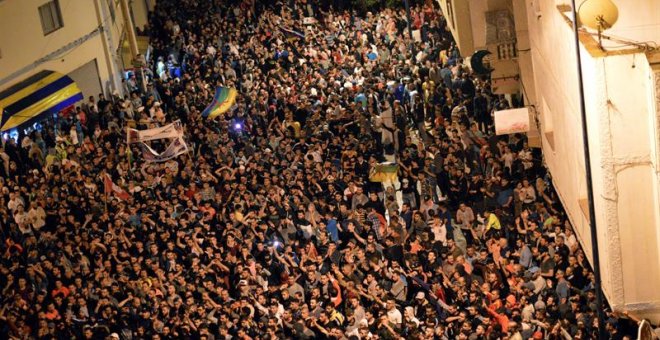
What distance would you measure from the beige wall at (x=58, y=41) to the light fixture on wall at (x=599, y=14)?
18988 mm

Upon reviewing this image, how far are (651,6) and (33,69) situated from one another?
67.4ft

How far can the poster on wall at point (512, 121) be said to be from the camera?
28.5m

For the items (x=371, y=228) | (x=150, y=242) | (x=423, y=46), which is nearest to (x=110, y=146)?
(x=150, y=242)

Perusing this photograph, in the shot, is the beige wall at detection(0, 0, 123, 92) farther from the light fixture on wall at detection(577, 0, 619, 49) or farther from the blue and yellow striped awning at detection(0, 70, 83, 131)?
the light fixture on wall at detection(577, 0, 619, 49)

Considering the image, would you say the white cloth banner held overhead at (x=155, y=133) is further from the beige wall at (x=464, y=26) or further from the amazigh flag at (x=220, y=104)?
the beige wall at (x=464, y=26)

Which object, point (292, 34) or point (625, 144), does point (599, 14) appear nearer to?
point (625, 144)

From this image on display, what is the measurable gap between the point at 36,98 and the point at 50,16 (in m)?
4.63

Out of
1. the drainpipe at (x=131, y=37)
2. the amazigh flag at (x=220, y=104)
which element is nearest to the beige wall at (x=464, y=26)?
the amazigh flag at (x=220, y=104)

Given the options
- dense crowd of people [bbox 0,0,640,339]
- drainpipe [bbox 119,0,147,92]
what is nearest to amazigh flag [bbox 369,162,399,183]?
dense crowd of people [bbox 0,0,640,339]

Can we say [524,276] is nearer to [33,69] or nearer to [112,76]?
[33,69]

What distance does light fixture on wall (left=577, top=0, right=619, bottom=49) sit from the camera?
20531 millimetres

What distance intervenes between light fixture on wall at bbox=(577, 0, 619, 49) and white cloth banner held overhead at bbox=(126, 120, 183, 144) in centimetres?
1203

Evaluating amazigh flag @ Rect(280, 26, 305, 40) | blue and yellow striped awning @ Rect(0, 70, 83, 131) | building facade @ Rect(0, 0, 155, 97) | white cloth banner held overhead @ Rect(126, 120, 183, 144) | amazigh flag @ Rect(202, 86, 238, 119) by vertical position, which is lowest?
white cloth banner held overhead @ Rect(126, 120, 183, 144)

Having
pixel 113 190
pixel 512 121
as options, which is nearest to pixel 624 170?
pixel 512 121
